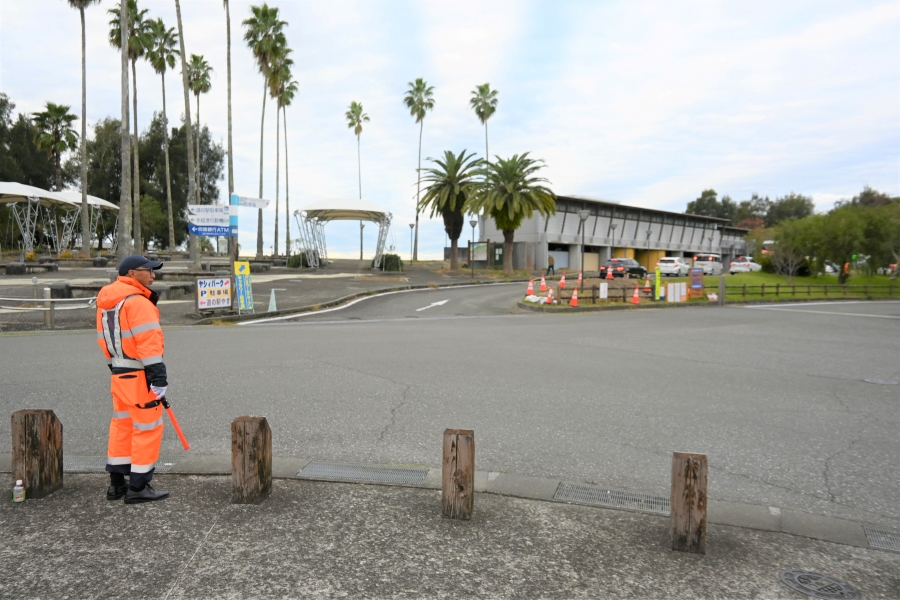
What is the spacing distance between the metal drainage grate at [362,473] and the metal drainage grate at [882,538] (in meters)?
2.91

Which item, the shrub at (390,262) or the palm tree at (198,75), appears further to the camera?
the palm tree at (198,75)

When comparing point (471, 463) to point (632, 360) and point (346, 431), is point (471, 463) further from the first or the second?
point (632, 360)

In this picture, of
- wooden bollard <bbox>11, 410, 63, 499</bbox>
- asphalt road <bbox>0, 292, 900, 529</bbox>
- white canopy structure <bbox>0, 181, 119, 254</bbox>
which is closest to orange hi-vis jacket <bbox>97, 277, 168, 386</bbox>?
wooden bollard <bbox>11, 410, 63, 499</bbox>

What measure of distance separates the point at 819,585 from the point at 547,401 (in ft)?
14.2

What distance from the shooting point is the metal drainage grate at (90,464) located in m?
4.96

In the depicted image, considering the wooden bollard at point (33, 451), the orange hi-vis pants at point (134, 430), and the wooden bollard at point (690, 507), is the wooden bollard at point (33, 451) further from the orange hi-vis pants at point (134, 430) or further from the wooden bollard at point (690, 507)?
the wooden bollard at point (690, 507)

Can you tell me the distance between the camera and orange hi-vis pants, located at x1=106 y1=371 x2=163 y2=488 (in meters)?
4.18

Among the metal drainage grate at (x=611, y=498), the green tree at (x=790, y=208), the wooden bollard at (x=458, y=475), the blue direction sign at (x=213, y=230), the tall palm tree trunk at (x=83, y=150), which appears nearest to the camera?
the wooden bollard at (x=458, y=475)

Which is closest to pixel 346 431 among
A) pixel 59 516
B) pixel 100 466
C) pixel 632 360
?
pixel 100 466

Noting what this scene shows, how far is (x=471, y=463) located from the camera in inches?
159

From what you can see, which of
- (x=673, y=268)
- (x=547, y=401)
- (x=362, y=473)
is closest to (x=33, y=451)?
(x=362, y=473)

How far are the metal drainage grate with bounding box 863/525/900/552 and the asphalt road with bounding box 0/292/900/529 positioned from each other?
0.22 meters

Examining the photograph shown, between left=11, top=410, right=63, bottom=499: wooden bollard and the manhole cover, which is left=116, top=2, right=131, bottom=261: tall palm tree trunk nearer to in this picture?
left=11, top=410, right=63, bottom=499: wooden bollard

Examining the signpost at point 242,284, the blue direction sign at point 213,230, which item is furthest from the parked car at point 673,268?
the blue direction sign at point 213,230
